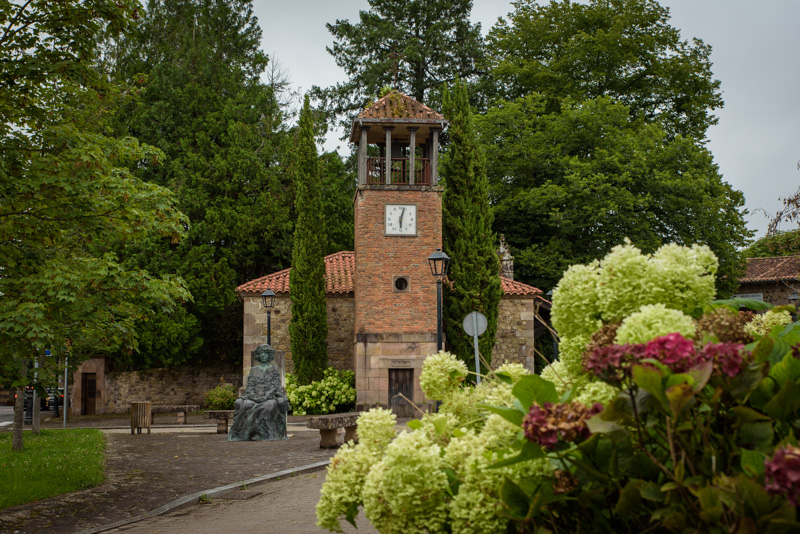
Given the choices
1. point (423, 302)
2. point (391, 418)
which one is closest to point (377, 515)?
point (391, 418)

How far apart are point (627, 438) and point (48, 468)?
36.8 ft

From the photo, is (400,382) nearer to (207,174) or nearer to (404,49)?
(207,174)

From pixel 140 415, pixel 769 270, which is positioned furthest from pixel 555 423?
pixel 769 270

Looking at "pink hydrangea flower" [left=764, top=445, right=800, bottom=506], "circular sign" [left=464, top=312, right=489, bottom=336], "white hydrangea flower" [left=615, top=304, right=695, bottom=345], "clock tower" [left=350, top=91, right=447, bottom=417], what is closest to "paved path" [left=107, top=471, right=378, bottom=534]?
"circular sign" [left=464, top=312, right=489, bottom=336]

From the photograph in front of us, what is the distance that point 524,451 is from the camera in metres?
2.43

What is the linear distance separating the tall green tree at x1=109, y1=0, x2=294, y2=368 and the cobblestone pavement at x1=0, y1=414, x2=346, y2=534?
41.4 feet

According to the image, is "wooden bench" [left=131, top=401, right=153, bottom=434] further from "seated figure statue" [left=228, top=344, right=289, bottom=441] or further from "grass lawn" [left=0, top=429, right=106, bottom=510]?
"seated figure statue" [left=228, top=344, right=289, bottom=441]

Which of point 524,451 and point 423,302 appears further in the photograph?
point 423,302

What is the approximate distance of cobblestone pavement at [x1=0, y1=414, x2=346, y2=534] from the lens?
821 centimetres

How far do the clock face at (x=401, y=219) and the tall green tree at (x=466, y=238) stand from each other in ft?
7.31

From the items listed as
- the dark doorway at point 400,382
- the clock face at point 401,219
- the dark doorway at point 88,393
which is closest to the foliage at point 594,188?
the clock face at point 401,219

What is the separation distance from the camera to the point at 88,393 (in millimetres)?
33719

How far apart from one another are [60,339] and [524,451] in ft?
26.0

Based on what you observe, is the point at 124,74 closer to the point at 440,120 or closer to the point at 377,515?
the point at 440,120
